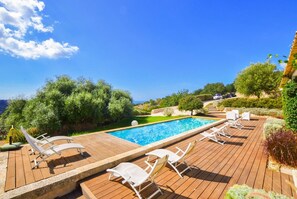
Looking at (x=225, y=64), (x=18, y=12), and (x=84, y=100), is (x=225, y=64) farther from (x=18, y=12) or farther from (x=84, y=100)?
(x=18, y=12)

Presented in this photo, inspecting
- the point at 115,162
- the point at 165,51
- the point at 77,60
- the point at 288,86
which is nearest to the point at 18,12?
the point at 115,162

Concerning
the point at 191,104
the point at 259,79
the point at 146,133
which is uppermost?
the point at 259,79

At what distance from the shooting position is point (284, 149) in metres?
4.25

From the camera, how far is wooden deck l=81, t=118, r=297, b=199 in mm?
3424

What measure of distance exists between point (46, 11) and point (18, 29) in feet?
10.2

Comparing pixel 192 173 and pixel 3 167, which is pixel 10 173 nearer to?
pixel 3 167

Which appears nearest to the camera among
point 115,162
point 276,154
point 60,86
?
point 276,154

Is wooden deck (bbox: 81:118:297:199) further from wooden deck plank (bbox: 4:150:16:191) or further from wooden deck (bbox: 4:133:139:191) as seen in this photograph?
wooden deck plank (bbox: 4:150:16:191)

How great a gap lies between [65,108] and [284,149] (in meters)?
13.4

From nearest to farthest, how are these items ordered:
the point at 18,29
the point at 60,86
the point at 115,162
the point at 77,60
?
the point at 115,162, the point at 18,29, the point at 60,86, the point at 77,60

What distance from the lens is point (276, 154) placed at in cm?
437

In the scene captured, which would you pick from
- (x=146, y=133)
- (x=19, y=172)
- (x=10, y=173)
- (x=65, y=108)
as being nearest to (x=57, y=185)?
(x=19, y=172)

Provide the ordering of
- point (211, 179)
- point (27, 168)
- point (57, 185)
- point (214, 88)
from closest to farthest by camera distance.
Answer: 1. point (57, 185)
2. point (211, 179)
3. point (27, 168)
4. point (214, 88)

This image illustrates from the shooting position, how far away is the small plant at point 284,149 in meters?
4.19
